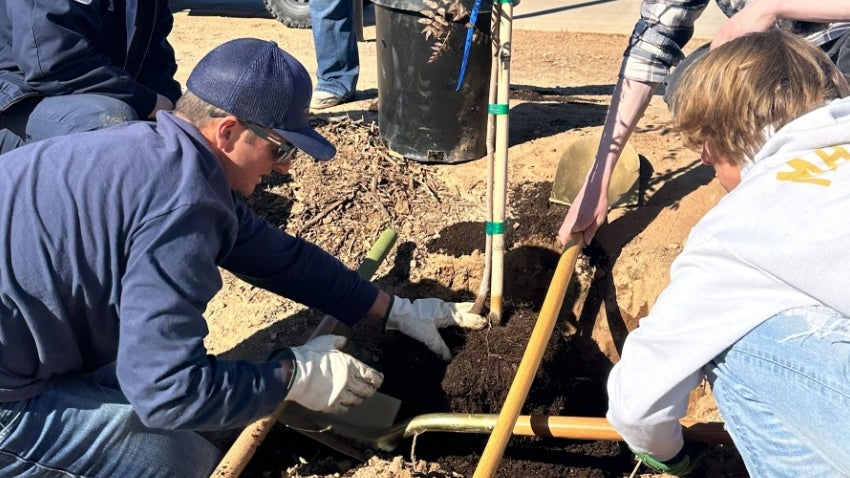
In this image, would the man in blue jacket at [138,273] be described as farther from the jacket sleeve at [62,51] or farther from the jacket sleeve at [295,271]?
the jacket sleeve at [62,51]

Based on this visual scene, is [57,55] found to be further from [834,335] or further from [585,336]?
[834,335]

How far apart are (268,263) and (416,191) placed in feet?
4.43

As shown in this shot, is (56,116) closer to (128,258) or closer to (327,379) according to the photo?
(128,258)

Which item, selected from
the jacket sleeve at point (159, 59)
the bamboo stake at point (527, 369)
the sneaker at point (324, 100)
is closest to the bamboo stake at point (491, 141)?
the bamboo stake at point (527, 369)

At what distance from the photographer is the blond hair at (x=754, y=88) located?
173 cm

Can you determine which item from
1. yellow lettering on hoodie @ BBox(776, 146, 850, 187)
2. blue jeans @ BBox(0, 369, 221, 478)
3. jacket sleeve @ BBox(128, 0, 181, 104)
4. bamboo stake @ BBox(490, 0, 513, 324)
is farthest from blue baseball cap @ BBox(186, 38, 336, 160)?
jacket sleeve @ BBox(128, 0, 181, 104)

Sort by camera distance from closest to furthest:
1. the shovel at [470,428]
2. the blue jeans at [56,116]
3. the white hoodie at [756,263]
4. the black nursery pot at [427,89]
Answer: the white hoodie at [756,263] → the shovel at [470,428] → the blue jeans at [56,116] → the black nursery pot at [427,89]

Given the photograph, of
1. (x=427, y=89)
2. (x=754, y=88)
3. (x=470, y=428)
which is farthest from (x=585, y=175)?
→ (x=754, y=88)

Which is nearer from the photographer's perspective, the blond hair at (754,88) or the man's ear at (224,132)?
the blond hair at (754,88)

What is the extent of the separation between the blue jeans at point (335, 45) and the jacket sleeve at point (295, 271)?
2622 millimetres

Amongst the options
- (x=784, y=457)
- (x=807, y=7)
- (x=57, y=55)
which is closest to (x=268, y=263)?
(x=57, y=55)

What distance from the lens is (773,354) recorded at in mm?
1589

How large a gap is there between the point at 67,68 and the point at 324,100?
2251 mm

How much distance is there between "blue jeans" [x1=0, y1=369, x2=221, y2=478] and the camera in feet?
6.43
